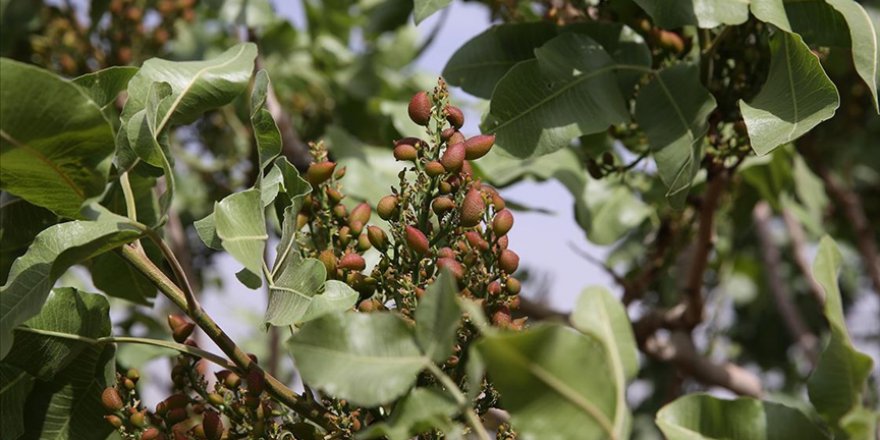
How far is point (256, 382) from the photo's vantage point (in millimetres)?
1073

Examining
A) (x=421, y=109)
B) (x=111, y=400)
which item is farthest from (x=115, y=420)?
(x=421, y=109)

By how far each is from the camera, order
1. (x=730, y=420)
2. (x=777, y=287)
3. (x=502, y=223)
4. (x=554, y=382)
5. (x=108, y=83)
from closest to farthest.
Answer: (x=554, y=382) < (x=730, y=420) < (x=502, y=223) < (x=108, y=83) < (x=777, y=287)

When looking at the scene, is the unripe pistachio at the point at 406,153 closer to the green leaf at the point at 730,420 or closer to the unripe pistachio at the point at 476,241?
the unripe pistachio at the point at 476,241

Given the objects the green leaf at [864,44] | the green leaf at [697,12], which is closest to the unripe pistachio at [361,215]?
the green leaf at [697,12]

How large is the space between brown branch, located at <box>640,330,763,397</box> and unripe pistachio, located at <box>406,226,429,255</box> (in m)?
1.32

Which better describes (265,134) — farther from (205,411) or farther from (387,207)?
(205,411)

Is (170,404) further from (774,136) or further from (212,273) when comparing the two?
(212,273)

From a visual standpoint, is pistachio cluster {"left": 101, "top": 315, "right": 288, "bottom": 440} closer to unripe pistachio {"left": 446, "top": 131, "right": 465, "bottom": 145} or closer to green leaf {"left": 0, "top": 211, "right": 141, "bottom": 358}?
green leaf {"left": 0, "top": 211, "right": 141, "bottom": 358}

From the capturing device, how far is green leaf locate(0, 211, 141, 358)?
99 cm

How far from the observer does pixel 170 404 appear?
1126 millimetres

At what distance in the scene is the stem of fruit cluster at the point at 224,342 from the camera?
3.53 feet

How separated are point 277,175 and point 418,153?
6.2 inches

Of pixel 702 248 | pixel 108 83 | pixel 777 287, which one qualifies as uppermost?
pixel 108 83

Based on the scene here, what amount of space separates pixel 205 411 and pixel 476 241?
34cm
